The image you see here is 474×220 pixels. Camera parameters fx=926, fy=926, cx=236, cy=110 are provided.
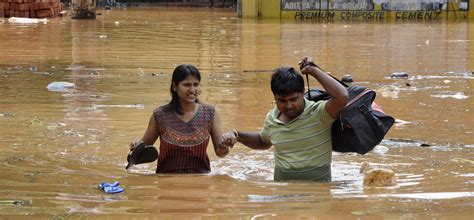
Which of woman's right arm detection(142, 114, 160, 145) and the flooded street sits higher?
woman's right arm detection(142, 114, 160, 145)

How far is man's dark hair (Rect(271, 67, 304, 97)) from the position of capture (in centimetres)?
525

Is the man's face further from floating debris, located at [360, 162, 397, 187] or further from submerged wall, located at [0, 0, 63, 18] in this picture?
submerged wall, located at [0, 0, 63, 18]

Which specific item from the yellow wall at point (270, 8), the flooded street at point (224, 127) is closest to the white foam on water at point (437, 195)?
the flooded street at point (224, 127)

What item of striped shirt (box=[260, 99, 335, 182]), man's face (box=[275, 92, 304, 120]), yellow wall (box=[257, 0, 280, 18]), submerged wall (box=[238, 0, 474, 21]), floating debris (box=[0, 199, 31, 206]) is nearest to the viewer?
floating debris (box=[0, 199, 31, 206])

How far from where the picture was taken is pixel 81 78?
40.8 feet

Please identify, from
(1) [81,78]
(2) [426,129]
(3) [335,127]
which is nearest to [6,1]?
(1) [81,78]

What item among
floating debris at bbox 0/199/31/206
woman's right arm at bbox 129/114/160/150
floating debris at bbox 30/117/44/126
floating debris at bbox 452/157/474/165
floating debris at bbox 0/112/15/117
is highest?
woman's right arm at bbox 129/114/160/150

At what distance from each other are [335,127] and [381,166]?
139 cm

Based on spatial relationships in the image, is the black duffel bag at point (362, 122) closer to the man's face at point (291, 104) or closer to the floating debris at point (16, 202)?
the man's face at point (291, 104)

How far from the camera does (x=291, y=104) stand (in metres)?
5.36

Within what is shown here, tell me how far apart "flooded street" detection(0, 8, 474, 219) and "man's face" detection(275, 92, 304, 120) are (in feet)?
1.41

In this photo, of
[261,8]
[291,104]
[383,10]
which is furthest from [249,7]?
[291,104]

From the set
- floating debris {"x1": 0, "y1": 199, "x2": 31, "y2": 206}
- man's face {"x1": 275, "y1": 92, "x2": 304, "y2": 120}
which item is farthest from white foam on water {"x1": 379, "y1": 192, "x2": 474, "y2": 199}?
floating debris {"x1": 0, "y1": 199, "x2": 31, "y2": 206}

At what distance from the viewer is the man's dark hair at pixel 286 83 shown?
207 inches
